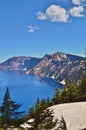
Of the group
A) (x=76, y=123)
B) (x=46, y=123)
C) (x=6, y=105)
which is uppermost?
(x=6, y=105)

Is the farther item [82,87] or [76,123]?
[82,87]

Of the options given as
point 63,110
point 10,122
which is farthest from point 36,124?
point 63,110

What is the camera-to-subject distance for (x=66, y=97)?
89812 mm

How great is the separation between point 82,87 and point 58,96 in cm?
799

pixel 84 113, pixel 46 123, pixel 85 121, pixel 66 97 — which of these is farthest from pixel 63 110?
pixel 46 123

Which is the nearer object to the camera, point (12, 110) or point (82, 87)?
point (12, 110)

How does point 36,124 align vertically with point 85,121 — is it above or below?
above

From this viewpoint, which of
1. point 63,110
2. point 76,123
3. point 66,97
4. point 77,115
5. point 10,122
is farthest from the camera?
point 66,97

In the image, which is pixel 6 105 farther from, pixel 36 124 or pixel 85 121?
pixel 85 121

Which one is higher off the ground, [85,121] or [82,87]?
[82,87]

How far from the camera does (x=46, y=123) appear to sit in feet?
76.0

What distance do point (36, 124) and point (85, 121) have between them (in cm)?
3248

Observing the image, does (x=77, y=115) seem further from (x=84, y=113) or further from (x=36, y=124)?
(x=36, y=124)

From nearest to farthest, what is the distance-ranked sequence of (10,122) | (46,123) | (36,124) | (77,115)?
(36,124), (10,122), (46,123), (77,115)
